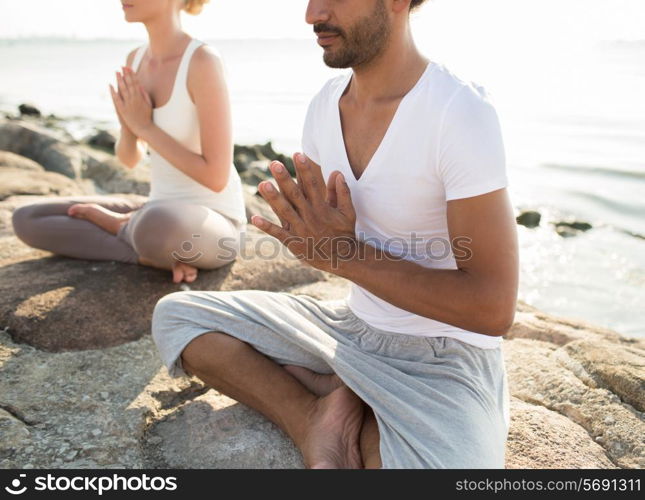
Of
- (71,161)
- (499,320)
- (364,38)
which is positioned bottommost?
(71,161)

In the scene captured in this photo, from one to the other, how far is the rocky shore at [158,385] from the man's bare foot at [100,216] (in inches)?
9.4

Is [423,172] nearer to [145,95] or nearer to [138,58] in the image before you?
[145,95]

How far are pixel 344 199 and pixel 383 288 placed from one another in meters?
0.31

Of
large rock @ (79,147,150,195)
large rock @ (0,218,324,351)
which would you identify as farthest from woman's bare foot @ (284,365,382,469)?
large rock @ (79,147,150,195)

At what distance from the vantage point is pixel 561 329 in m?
3.28

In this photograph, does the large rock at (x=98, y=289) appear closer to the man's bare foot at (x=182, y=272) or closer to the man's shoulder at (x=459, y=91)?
the man's bare foot at (x=182, y=272)

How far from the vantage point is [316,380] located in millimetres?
2375

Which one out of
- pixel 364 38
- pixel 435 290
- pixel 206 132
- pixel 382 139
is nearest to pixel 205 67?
pixel 206 132

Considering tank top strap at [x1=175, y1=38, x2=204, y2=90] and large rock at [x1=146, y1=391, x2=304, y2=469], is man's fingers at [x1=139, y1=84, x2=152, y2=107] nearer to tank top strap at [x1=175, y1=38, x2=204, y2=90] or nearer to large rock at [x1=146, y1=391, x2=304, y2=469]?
tank top strap at [x1=175, y1=38, x2=204, y2=90]

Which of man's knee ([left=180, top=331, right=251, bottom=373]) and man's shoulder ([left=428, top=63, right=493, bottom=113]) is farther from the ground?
man's shoulder ([left=428, top=63, right=493, bottom=113])

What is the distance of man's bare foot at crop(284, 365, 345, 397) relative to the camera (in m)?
2.35

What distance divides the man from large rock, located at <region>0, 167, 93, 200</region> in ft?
11.0

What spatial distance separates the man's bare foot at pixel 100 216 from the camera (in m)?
3.64

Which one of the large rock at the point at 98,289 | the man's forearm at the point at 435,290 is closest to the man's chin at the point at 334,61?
the man's forearm at the point at 435,290
